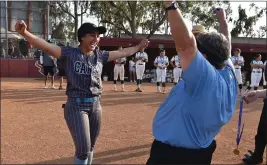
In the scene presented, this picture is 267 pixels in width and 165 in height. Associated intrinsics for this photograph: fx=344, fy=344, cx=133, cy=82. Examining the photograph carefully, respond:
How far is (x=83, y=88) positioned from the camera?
3.79 metres

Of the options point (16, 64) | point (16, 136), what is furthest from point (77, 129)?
point (16, 64)

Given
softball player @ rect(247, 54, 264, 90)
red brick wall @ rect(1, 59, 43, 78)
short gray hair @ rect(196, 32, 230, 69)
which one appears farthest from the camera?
red brick wall @ rect(1, 59, 43, 78)

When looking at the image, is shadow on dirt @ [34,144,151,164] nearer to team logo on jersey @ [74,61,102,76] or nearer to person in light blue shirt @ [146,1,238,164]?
team logo on jersey @ [74,61,102,76]

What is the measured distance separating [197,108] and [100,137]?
452 centimetres

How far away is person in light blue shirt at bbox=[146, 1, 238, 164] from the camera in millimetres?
1920

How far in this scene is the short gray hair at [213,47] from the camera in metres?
2.11

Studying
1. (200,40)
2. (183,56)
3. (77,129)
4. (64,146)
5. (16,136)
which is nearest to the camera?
(183,56)

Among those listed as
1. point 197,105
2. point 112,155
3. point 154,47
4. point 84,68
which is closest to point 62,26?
point 154,47

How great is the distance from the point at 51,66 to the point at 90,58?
34.7 feet

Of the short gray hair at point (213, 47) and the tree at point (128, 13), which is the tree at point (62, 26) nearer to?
the tree at point (128, 13)

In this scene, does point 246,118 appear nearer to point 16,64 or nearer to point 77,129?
point 77,129

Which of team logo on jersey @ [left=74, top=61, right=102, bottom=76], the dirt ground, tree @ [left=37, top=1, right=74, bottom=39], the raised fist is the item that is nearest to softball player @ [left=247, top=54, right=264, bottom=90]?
the dirt ground

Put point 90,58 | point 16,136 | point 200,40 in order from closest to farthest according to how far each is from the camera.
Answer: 1. point 200,40
2. point 90,58
3. point 16,136

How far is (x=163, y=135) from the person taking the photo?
221 centimetres
